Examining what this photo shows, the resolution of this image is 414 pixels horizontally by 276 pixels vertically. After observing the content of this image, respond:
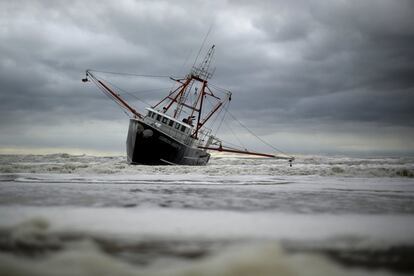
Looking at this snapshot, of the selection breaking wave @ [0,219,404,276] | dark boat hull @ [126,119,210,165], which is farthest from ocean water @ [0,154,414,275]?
dark boat hull @ [126,119,210,165]

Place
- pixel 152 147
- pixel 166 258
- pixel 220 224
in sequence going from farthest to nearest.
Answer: pixel 152 147 → pixel 220 224 → pixel 166 258

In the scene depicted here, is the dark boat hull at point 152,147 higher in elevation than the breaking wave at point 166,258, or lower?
higher

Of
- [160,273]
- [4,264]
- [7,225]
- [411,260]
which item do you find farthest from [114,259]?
[411,260]

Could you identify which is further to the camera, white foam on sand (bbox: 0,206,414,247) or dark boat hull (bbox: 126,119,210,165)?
dark boat hull (bbox: 126,119,210,165)

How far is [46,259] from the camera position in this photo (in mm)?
2246

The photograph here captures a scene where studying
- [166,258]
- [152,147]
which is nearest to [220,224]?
[166,258]

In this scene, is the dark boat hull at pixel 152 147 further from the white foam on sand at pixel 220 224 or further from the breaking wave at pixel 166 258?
the breaking wave at pixel 166 258

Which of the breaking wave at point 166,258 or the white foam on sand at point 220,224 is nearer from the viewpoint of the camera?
the breaking wave at point 166,258

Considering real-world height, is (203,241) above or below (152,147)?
below

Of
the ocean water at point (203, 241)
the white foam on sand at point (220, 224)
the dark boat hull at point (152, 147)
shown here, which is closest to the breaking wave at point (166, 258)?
the ocean water at point (203, 241)

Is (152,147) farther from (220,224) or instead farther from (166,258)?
(166,258)

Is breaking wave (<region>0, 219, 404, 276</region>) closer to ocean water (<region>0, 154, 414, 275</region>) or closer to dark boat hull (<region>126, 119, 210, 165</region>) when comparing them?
ocean water (<region>0, 154, 414, 275</region>)

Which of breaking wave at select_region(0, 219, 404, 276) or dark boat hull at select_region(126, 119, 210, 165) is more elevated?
dark boat hull at select_region(126, 119, 210, 165)

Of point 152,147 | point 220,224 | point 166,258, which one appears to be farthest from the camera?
point 152,147
